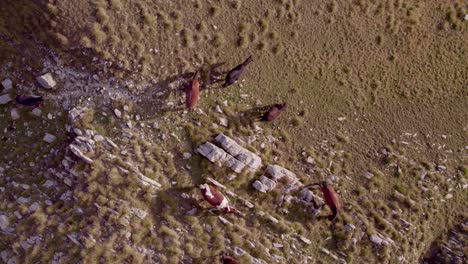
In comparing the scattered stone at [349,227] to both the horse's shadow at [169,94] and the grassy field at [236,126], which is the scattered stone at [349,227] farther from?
the horse's shadow at [169,94]

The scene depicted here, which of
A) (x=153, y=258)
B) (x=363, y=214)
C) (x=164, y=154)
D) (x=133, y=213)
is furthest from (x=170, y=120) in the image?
(x=363, y=214)

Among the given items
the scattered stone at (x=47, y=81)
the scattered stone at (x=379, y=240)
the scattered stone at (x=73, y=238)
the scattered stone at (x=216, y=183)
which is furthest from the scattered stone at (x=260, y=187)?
the scattered stone at (x=47, y=81)

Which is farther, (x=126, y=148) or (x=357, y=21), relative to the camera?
(x=357, y=21)

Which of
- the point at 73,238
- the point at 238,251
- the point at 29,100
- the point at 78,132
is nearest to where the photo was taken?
the point at 73,238

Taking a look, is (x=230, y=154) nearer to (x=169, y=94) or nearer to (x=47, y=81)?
(x=169, y=94)

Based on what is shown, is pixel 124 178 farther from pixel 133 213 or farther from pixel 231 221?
pixel 231 221

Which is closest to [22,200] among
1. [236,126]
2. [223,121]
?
[223,121]
